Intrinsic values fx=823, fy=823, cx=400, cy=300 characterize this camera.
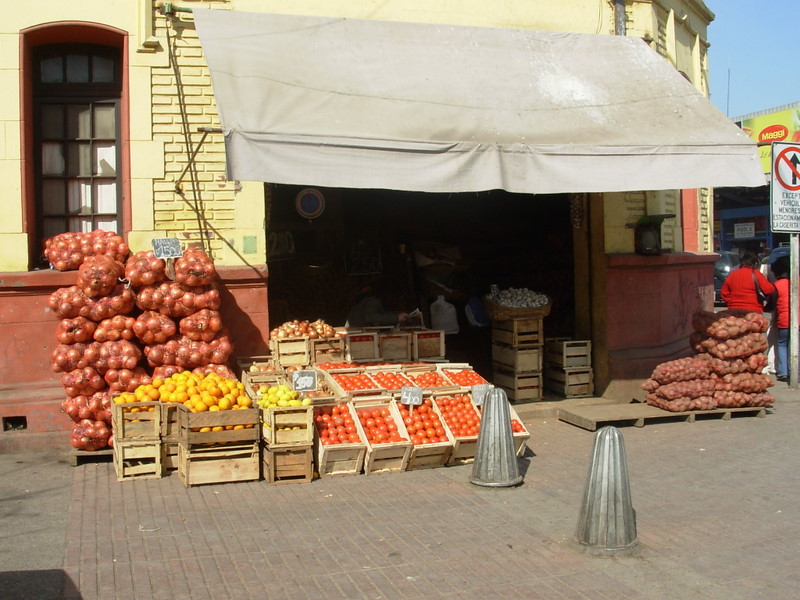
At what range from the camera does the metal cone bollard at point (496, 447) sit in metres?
7.25

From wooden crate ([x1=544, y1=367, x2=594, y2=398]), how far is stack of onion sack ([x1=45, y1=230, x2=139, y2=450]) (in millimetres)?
5693

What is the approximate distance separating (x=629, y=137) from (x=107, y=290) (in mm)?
5677

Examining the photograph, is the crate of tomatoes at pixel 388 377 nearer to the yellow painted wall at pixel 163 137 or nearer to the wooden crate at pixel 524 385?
the yellow painted wall at pixel 163 137

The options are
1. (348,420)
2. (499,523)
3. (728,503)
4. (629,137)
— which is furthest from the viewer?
(629,137)

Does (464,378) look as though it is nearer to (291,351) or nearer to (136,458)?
(291,351)

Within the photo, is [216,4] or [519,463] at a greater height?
[216,4]

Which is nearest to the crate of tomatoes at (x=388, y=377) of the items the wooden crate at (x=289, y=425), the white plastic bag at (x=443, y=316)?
the wooden crate at (x=289, y=425)

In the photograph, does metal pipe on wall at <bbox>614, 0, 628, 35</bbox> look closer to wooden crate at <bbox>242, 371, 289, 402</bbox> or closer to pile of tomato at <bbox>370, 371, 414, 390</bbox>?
pile of tomato at <bbox>370, 371, 414, 390</bbox>

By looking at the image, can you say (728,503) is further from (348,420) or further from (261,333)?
(261,333)

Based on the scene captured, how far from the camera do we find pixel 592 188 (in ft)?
27.2

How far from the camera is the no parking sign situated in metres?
11.7

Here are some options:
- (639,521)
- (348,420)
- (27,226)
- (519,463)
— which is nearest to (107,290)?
(27,226)

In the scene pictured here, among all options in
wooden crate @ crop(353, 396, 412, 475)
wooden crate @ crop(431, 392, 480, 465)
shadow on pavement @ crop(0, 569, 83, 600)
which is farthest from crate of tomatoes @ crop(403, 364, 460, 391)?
shadow on pavement @ crop(0, 569, 83, 600)

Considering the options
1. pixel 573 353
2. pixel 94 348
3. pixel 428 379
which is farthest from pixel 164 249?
pixel 573 353
